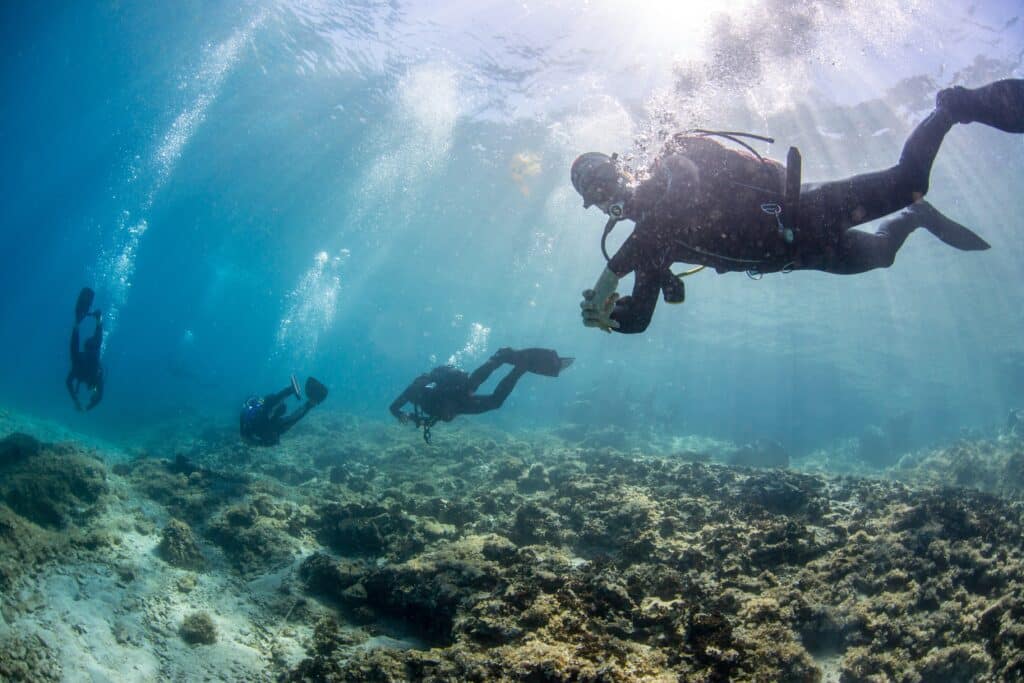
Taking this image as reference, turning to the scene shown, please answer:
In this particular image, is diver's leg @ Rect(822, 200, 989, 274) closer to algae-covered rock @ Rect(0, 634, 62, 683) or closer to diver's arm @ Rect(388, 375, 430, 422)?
algae-covered rock @ Rect(0, 634, 62, 683)

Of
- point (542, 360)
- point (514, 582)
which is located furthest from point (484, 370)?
point (514, 582)

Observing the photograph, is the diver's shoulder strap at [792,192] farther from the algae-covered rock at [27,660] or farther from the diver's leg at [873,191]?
the algae-covered rock at [27,660]

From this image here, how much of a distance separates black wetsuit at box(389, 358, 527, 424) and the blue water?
1235 centimetres

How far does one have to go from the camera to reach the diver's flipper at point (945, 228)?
4688 mm

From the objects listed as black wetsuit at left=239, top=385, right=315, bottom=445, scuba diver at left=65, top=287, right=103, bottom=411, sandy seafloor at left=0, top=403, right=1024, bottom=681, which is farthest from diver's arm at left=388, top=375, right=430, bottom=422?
scuba diver at left=65, top=287, right=103, bottom=411

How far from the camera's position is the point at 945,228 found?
4855 mm

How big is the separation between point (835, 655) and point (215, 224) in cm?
4885

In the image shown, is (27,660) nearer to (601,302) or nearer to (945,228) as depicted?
(601,302)

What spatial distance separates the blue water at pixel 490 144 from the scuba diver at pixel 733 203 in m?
12.0

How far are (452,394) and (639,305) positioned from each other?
23.1 ft

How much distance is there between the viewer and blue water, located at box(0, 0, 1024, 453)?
1545 cm

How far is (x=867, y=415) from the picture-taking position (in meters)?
80.4

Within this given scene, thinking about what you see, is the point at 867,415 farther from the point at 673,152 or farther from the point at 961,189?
the point at 673,152

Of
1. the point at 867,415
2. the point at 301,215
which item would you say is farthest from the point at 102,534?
the point at 867,415
